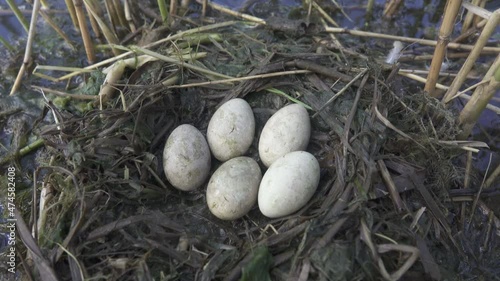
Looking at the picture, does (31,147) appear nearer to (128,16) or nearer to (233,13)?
(128,16)

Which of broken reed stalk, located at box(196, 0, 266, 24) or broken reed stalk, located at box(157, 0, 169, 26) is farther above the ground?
broken reed stalk, located at box(157, 0, 169, 26)

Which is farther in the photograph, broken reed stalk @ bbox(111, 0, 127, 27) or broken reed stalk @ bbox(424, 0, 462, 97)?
broken reed stalk @ bbox(111, 0, 127, 27)

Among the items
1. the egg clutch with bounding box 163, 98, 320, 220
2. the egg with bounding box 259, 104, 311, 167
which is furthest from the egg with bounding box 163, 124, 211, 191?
the egg with bounding box 259, 104, 311, 167

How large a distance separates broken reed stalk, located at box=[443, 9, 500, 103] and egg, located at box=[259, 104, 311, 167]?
2.23 feet

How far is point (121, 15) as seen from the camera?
2.64 metres

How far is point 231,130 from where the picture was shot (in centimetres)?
198

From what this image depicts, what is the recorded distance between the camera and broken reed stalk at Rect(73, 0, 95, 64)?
2.36 metres

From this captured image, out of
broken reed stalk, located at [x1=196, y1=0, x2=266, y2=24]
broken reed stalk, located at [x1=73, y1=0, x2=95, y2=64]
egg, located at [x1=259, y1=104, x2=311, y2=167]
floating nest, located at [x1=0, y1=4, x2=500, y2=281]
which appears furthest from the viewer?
broken reed stalk, located at [x1=196, y1=0, x2=266, y2=24]

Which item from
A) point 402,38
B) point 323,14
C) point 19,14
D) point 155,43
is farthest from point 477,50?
point 19,14

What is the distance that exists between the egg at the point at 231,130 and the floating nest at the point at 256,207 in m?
0.12

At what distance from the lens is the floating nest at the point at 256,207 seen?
64.5 inches

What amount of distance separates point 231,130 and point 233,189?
11.1 inches

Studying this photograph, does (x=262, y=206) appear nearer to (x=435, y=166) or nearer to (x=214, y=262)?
(x=214, y=262)

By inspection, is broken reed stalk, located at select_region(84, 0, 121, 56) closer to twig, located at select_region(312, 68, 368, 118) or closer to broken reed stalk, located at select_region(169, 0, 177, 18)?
broken reed stalk, located at select_region(169, 0, 177, 18)
